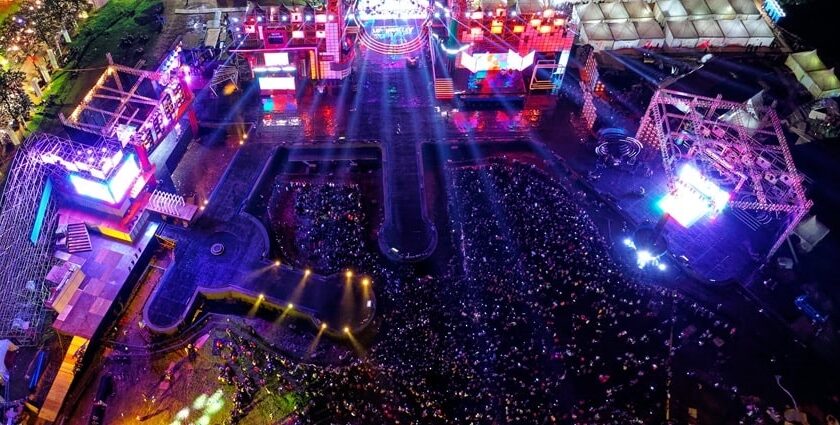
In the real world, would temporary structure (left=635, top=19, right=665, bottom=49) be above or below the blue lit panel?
above

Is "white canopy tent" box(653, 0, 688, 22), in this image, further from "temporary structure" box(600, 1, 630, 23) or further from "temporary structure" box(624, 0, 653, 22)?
"temporary structure" box(600, 1, 630, 23)

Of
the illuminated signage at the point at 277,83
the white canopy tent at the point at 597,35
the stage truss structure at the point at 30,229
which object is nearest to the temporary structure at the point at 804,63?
the white canopy tent at the point at 597,35

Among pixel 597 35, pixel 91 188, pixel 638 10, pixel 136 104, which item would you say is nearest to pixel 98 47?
pixel 136 104

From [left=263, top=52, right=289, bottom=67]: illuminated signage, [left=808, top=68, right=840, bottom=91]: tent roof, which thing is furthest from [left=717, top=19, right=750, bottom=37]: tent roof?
[left=263, top=52, right=289, bottom=67]: illuminated signage

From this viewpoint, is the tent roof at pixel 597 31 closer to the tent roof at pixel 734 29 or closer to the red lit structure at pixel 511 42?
the red lit structure at pixel 511 42

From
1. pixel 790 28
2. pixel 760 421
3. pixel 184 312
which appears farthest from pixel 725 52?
pixel 184 312

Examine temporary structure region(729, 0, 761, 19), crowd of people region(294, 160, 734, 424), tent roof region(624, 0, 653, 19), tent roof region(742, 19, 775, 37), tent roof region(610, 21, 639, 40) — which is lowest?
crowd of people region(294, 160, 734, 424)

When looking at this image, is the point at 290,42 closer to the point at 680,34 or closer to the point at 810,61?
the point at 680,34
